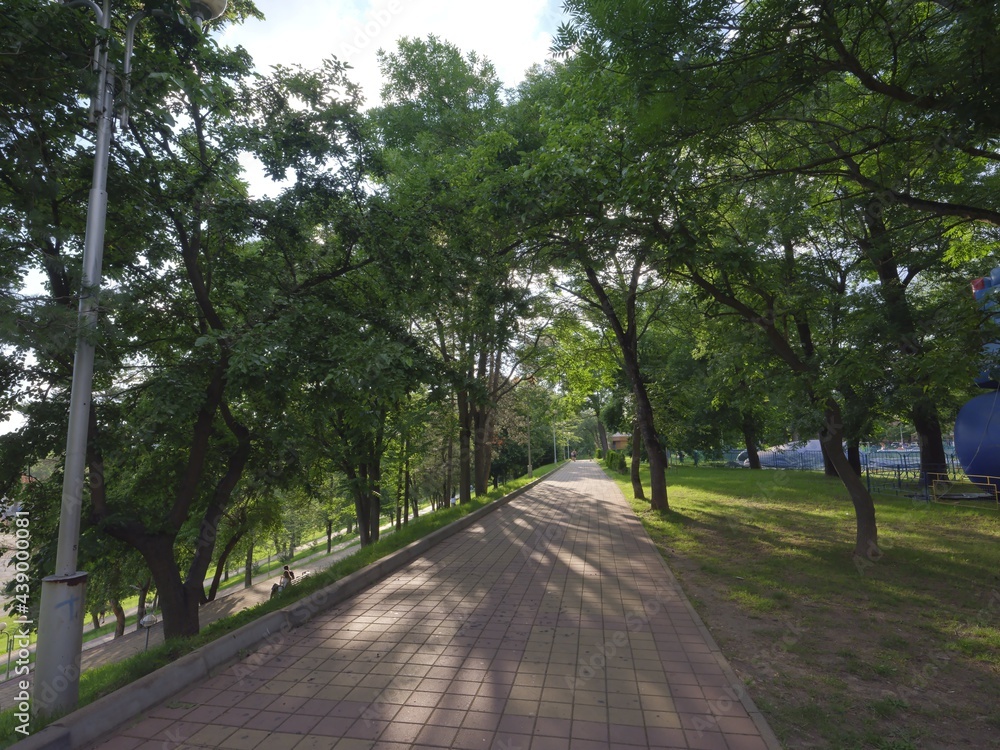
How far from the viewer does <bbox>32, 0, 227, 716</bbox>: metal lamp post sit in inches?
153

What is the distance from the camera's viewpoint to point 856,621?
5656 millimetres

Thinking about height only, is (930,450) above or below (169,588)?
above

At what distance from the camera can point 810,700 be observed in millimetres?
3916

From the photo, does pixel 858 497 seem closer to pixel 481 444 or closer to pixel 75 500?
pixel 75 500

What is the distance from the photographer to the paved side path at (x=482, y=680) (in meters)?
3.47

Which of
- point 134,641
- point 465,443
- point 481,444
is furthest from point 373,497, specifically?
point 134,641

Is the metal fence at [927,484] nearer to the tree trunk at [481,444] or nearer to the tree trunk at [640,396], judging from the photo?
the tree trunk at [640,396]

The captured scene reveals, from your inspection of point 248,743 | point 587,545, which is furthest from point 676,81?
point 587,545

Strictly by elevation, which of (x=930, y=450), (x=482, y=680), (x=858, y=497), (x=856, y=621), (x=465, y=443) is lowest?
(x=856, y=621)

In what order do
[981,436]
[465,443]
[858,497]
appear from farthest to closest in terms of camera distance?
[465,443], [981,436], [858,497]

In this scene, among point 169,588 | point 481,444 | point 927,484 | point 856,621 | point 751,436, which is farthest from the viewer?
point 751,436

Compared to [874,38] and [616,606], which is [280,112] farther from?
[616,606]

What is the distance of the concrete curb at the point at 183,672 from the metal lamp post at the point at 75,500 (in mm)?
361

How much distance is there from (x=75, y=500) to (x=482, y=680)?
11.4 feet
